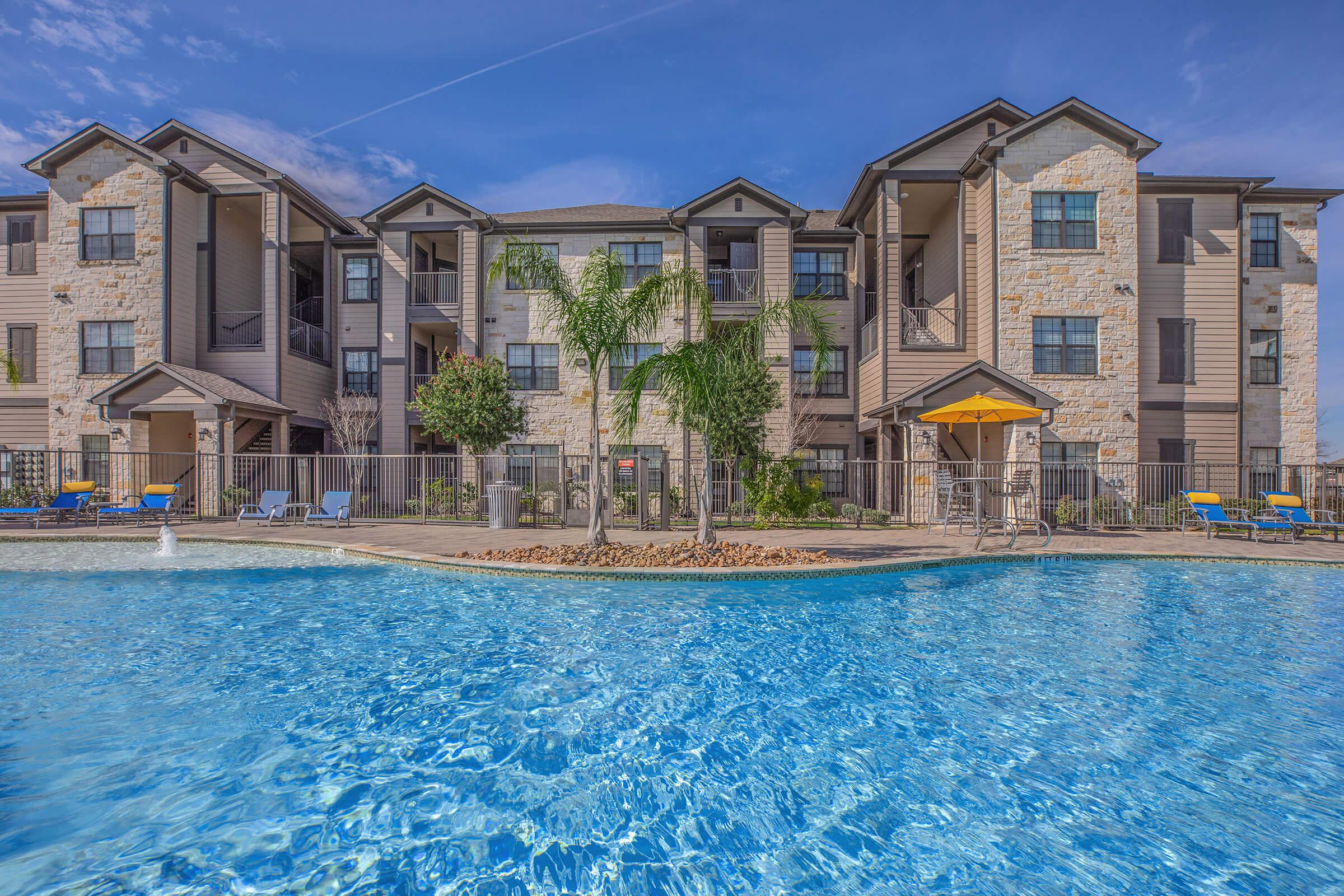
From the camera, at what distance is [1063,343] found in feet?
57.7

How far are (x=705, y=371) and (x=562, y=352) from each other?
11485 millimetres

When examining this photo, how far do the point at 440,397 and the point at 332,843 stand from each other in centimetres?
1427

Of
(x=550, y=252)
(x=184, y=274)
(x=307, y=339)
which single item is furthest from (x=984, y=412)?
(x=184, y=274)

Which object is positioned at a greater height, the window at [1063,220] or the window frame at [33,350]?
the window at [1063,220]

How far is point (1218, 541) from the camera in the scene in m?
12.6

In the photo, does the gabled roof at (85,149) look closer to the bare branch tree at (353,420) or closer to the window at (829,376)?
the bare branch tree at (353,420)

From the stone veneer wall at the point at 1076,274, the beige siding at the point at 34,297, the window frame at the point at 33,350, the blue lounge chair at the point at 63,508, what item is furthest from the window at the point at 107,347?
the stone veneer wall at the point at 1076,274

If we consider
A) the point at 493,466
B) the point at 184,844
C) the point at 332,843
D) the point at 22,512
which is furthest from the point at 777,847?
the point at 22,512

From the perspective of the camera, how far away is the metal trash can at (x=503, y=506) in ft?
48.4

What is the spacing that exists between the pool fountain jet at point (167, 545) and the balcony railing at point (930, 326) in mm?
18330

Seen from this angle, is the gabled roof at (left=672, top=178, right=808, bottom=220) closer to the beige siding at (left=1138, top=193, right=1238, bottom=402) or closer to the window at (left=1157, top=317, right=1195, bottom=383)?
the beige siding at (left=1138, top=193, right=1238, bottom=402)

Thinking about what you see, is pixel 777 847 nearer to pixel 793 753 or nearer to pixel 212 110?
pixel 793 753

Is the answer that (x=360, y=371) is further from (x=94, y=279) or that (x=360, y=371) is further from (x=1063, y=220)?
(x=1063, y=220)

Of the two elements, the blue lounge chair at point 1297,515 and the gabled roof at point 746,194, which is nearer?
the blue lounge chair at point 1297,515
